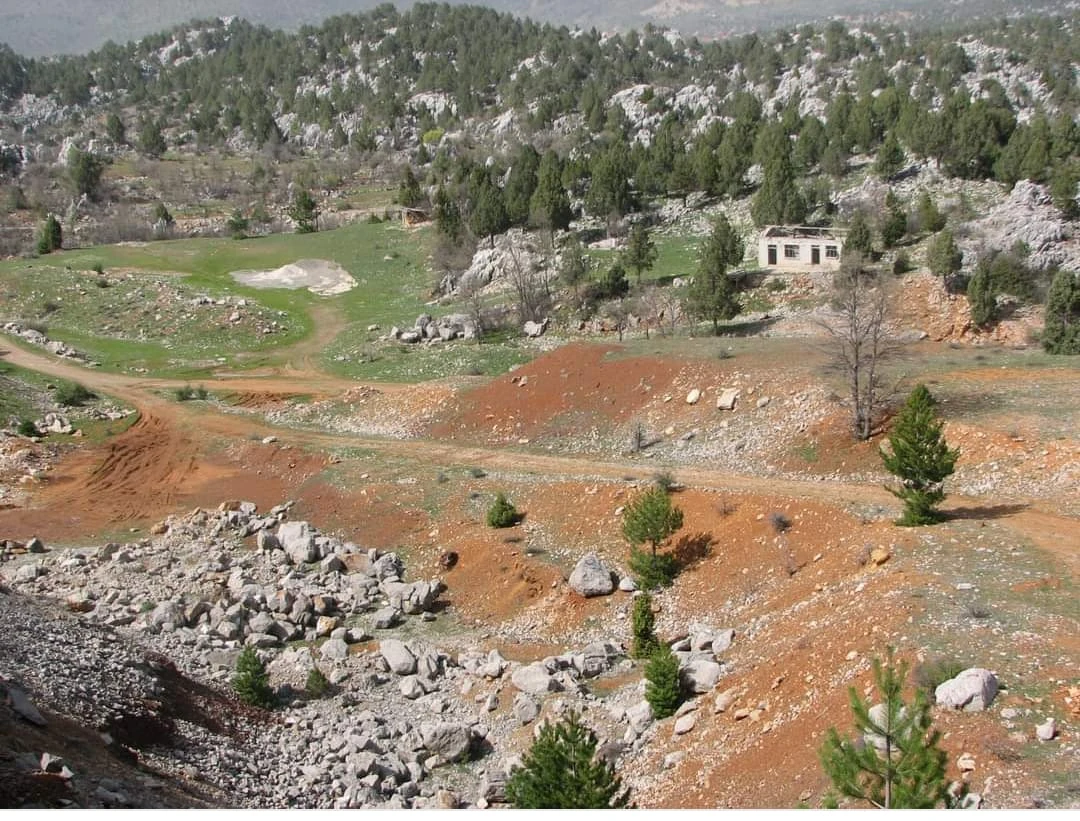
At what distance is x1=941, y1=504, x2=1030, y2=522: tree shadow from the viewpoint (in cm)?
2788

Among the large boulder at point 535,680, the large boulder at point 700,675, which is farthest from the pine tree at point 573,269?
the large boulder at point 700,675

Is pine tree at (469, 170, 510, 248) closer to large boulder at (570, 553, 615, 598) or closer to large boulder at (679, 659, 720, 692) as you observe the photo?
large boulder at (570, 553, 615, 598)

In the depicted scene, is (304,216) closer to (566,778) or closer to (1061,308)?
(1061,308)

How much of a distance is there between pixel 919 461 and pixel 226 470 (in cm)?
3224

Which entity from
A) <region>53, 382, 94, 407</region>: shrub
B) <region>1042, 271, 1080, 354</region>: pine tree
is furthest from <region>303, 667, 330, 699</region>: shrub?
<region>1042, 271, 1080, 354</region>: pine tree

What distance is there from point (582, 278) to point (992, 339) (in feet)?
97.4

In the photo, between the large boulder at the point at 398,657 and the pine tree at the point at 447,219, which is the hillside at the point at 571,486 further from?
the pine tree at the point at 447,219

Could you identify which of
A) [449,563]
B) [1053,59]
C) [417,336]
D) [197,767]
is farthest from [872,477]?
[1053,59]

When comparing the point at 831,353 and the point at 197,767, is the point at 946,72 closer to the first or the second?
the point at 831,353

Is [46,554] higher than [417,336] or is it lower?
lower

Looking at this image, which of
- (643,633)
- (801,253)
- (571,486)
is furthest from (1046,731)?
(801,253)

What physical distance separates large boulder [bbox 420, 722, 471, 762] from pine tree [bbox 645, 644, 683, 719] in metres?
4.78

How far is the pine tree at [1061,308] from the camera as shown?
163 feet

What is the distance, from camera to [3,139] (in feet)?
585
